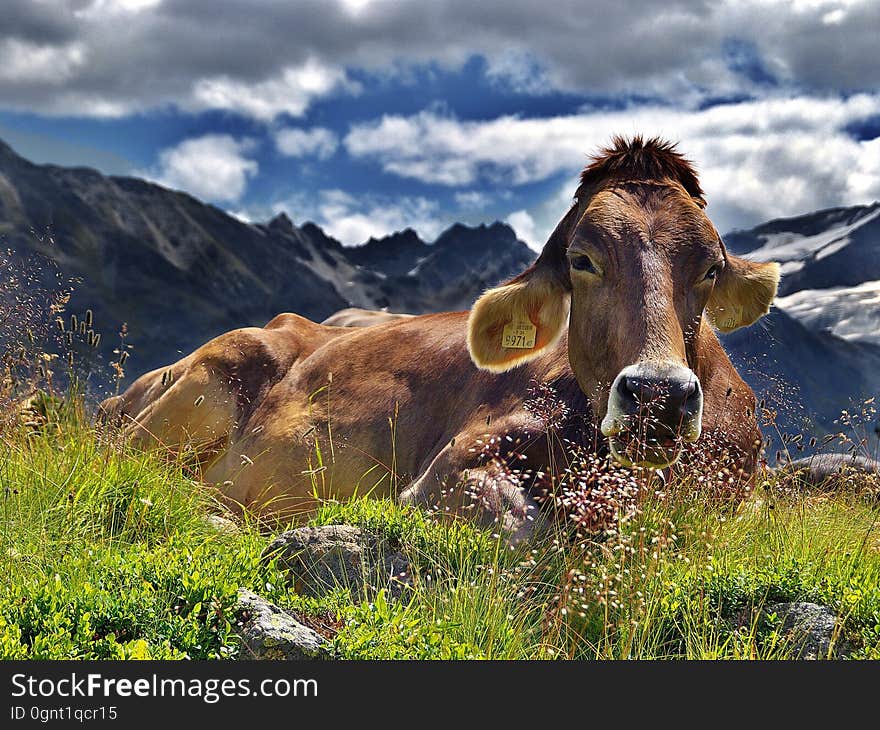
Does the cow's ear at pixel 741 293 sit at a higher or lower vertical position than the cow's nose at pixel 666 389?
higher

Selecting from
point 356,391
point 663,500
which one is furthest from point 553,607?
point 356,391

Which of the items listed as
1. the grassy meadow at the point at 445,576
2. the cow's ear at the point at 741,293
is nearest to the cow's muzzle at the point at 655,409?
the grassy meadow at the point at 445,576

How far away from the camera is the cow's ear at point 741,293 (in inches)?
→ 234

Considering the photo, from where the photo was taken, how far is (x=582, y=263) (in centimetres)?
546

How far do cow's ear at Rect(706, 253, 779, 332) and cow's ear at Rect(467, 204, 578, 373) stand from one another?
100cm

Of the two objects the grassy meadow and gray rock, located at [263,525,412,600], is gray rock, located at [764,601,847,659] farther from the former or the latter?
gray rock, located at [263,525,412,600]

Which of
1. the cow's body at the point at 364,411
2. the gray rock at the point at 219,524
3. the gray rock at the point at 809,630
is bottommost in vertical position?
the gray rock at the point at 809,630

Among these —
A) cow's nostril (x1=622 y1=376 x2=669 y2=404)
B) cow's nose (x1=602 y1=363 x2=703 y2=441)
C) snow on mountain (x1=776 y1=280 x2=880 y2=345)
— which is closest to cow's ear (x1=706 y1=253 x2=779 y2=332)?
cow's nose (x1=602 y1=363 x2=703 y2=441)

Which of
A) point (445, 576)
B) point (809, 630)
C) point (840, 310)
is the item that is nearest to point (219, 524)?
point (445, 576)

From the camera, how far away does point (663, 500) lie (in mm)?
4980

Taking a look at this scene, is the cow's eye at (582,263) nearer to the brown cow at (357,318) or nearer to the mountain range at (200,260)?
the brown cow at (357,318)

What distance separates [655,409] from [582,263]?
127cm

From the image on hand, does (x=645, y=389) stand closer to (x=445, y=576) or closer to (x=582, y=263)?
(x=582, y=263)

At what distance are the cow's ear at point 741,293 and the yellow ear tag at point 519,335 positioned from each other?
1183 millimetres
